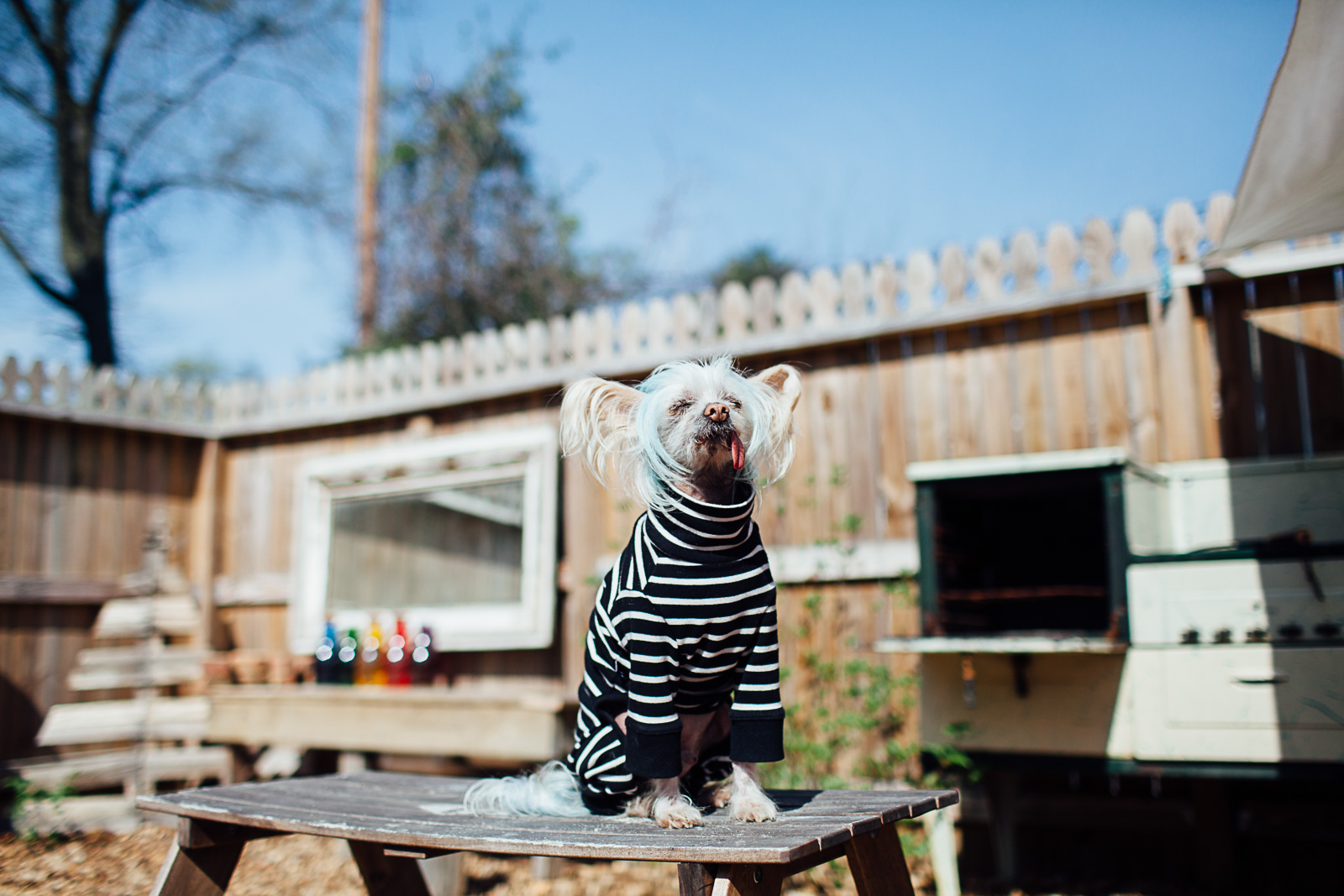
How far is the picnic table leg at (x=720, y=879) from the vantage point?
152 cm

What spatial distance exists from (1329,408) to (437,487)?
4.30 metres

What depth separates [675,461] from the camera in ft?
6.02

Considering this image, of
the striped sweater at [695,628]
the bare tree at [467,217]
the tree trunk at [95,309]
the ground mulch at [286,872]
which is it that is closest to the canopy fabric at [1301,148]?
the striped sweater at [695,628]

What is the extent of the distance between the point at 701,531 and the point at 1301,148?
190 cm

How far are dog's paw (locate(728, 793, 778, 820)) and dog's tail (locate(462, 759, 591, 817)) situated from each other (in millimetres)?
406

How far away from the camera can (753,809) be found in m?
1.79

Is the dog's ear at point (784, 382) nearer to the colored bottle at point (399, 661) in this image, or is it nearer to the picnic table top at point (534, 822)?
the picnic table top at point (534, 822)

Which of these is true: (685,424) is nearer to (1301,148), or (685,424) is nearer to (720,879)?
(720,879)

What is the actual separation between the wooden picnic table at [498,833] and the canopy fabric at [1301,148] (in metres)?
1.82

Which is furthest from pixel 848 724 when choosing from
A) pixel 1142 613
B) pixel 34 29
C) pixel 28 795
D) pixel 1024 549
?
pixel 34 29

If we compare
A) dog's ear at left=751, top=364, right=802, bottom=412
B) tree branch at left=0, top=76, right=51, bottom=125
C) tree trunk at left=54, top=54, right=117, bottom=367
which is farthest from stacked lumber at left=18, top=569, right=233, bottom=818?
tree branch at left=0, top=76, right=51, bottom=125

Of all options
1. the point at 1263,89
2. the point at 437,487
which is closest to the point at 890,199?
the point at 437,487

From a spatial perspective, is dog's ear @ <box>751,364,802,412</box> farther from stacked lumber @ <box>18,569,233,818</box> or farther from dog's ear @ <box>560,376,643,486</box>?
stacked lumber @ <box>18,569,233,818</box>

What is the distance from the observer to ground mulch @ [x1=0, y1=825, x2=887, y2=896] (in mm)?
3479
